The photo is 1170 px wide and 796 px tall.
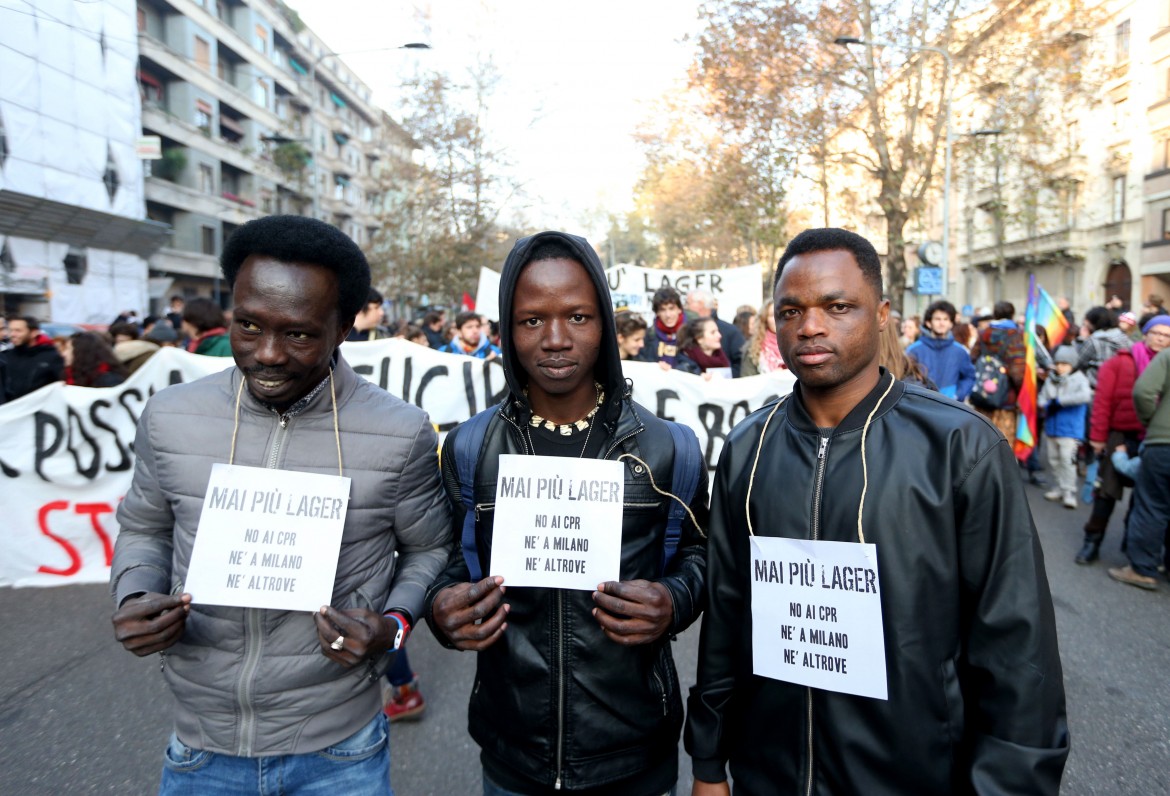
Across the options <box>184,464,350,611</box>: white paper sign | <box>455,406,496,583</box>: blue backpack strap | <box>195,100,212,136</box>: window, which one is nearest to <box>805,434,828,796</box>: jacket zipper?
<box>455,406,496,583</box>: blue backpack strap

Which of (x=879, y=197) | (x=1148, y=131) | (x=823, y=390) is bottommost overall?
(x=823, y=390)

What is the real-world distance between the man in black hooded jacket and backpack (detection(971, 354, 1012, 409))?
290 inches

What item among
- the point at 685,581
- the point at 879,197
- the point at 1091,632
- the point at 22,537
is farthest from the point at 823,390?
the point at 879,197

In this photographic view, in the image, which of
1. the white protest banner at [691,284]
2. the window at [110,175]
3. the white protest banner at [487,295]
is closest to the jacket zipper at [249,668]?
the window at [110,175]

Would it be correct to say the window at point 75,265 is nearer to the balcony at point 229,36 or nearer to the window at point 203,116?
the balcony at point 229,36

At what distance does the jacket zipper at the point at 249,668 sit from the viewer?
1728 mm

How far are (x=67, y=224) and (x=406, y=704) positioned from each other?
39.1ft

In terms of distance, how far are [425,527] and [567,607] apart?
1.35ft

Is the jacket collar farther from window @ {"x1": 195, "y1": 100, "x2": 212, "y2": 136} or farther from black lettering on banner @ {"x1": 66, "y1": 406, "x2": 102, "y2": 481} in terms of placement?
window @ {"x1": 195, "y1": 100, "x2": 212, "y2": 136}

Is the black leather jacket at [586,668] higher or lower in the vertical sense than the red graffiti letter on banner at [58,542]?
higher

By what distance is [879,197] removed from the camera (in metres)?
18.2

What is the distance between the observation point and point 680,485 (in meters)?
1.90

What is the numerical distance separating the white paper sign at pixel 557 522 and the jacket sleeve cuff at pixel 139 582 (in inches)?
30.6

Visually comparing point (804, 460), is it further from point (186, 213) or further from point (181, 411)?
point (186, 213)
